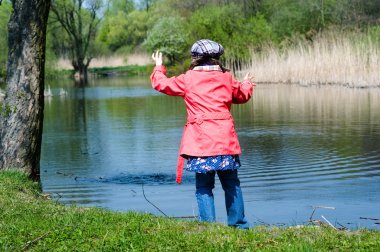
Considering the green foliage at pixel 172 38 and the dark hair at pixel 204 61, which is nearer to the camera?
the dark hair at pixel 204 61

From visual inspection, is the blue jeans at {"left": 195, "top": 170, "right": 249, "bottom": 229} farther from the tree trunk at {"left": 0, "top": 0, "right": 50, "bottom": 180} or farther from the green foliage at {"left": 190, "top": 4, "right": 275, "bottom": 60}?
the green foliage at {"left": 190, "top": 4, "right": 275, "bottom": 60}

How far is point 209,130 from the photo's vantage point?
6016mm

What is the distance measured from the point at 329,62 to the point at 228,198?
23743 mm

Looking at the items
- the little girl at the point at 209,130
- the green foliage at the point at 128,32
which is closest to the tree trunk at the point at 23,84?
the little girl at the point at 209,130

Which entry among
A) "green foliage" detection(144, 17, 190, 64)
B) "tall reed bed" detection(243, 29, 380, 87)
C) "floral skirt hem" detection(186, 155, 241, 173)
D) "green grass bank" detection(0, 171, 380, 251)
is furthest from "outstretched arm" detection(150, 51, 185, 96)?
"green foliage" detection(144, 17, 190, 64)

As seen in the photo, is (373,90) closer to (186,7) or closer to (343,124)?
(343,124)

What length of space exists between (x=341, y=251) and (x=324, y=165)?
22.2 ft

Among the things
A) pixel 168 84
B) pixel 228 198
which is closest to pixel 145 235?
pixel 228 198

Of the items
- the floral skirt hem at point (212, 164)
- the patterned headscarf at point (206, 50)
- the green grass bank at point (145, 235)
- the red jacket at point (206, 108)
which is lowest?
the green grass bank at point (145, 235)

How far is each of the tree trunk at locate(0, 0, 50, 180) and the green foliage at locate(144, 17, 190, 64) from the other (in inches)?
1863

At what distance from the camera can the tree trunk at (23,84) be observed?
343 inches

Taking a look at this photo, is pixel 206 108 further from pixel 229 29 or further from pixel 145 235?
pixel 229 29

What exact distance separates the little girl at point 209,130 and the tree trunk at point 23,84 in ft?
9.88

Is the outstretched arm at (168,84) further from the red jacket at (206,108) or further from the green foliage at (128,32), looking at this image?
the green foliage at (128,32)
